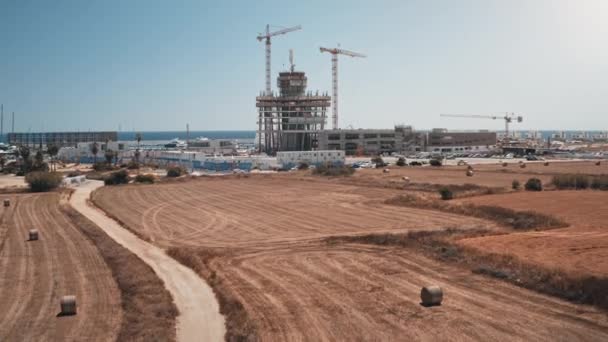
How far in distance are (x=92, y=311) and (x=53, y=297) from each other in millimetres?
2373

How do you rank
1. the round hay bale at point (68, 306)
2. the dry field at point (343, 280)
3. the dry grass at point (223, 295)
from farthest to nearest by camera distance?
the round hay bale at point (68, 306) < the dry field at point (343, 280) < the dry grass at point (223, 295)

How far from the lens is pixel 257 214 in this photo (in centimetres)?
4128

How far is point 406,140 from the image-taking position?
161250 mm

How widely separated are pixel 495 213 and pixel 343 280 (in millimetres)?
18849

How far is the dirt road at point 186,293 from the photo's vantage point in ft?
53.1

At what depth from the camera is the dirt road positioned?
16.2 metres

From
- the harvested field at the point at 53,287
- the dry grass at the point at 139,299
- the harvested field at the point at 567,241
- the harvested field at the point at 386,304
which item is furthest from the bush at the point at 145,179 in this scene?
the harvested field at the point at 386,304

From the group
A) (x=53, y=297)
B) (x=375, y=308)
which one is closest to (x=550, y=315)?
(x=375, y=308)

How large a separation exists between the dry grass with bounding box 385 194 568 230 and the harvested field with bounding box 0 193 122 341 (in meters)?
21.7

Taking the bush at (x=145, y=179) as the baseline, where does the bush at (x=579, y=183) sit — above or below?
above

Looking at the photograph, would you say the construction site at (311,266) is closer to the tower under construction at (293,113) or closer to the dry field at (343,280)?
the dry field at (343,280)

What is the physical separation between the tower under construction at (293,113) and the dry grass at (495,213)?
11646 centimetres

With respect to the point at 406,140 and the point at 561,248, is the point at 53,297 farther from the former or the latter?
the point at 406,140

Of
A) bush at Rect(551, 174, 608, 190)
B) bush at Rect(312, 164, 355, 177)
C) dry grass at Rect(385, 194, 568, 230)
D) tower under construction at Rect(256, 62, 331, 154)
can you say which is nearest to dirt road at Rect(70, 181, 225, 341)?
dry grass at Rect(385, 194, 568, 230)
